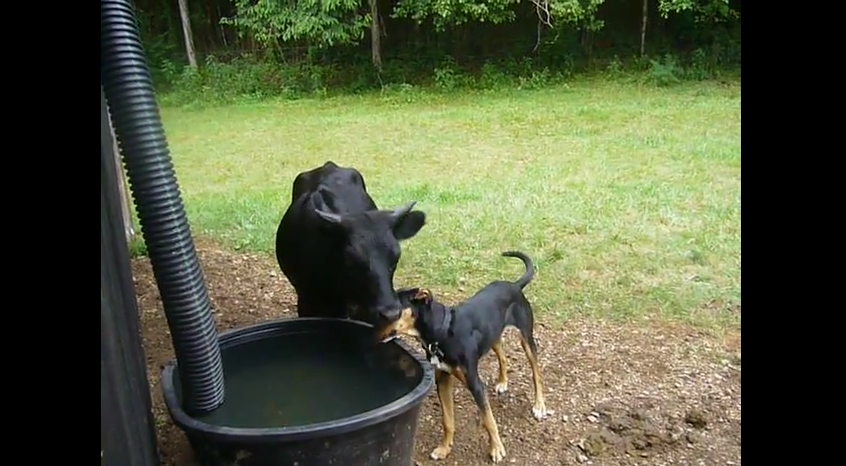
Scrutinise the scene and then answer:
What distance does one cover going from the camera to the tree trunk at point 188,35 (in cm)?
960

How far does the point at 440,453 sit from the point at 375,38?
8.98 m

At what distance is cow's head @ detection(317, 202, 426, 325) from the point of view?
2484 millimetres

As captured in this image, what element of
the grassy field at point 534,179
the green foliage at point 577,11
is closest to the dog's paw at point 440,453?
the grassy field at point 534,179

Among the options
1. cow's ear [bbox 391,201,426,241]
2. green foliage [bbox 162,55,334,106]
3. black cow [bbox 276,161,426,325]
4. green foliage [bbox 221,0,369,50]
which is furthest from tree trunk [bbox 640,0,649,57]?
cow's ear [bbox 391,201,426,241]

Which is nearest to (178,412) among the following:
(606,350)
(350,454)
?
(350,454)

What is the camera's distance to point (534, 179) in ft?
21.2

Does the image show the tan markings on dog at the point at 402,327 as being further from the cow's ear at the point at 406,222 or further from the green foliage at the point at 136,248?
the green foliage at the point at 136,248

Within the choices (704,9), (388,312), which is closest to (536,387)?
(388,312)

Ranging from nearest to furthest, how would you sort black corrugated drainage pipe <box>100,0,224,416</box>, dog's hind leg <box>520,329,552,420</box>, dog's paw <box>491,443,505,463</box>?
black corrugated drainage pipe <box>100,0,224,416</box> → dog's paw <box>491,443,505,463</box> → dog's hind leg <box>520,329,552,420</box>

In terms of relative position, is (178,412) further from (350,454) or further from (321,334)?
(321,334)

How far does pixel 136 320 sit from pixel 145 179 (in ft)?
1.62

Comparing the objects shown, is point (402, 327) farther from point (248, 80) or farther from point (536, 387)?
point (248, 80)

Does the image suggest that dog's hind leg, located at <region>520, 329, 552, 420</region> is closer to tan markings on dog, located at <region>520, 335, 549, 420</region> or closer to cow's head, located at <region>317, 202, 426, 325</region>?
tan markings on dog, located at <region>520, 335, 549, 420</region>
